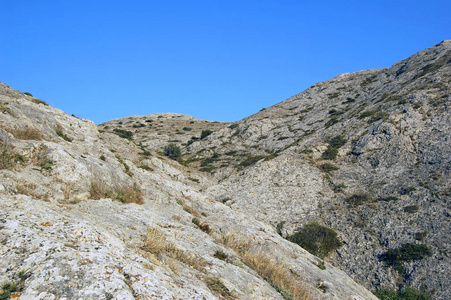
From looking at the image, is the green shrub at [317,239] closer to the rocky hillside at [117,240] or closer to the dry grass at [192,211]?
the rocky hillside at [117,240]

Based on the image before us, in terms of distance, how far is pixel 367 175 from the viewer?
1838 inches

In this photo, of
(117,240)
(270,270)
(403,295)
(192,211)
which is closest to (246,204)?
(403,295)

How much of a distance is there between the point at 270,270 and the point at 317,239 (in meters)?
24.5

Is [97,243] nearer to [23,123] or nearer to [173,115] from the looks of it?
[23,123]

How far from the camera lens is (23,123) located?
1692 cm

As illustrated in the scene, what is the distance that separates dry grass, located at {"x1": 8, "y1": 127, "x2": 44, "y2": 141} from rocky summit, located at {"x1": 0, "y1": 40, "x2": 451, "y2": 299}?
8cm

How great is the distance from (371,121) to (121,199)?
174 feet

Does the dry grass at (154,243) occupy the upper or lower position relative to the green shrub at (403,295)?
upper

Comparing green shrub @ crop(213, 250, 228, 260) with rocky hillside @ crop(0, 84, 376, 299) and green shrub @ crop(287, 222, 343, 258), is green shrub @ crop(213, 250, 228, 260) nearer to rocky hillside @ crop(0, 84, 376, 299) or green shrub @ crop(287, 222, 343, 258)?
rocky hillside @ crop(0, 84, 376, 299)

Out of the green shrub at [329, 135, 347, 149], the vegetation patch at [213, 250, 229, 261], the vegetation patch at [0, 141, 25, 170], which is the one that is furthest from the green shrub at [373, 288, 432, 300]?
the green shrub at [329, 135, 347, 149]

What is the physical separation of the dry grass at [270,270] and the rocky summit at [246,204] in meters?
0.08

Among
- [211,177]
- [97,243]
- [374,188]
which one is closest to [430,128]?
[374,188]

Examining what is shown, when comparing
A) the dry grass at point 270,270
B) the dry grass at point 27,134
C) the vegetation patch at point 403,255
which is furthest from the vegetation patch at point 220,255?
the vegetation patch at point 403,255

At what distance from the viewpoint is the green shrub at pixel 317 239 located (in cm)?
3406
